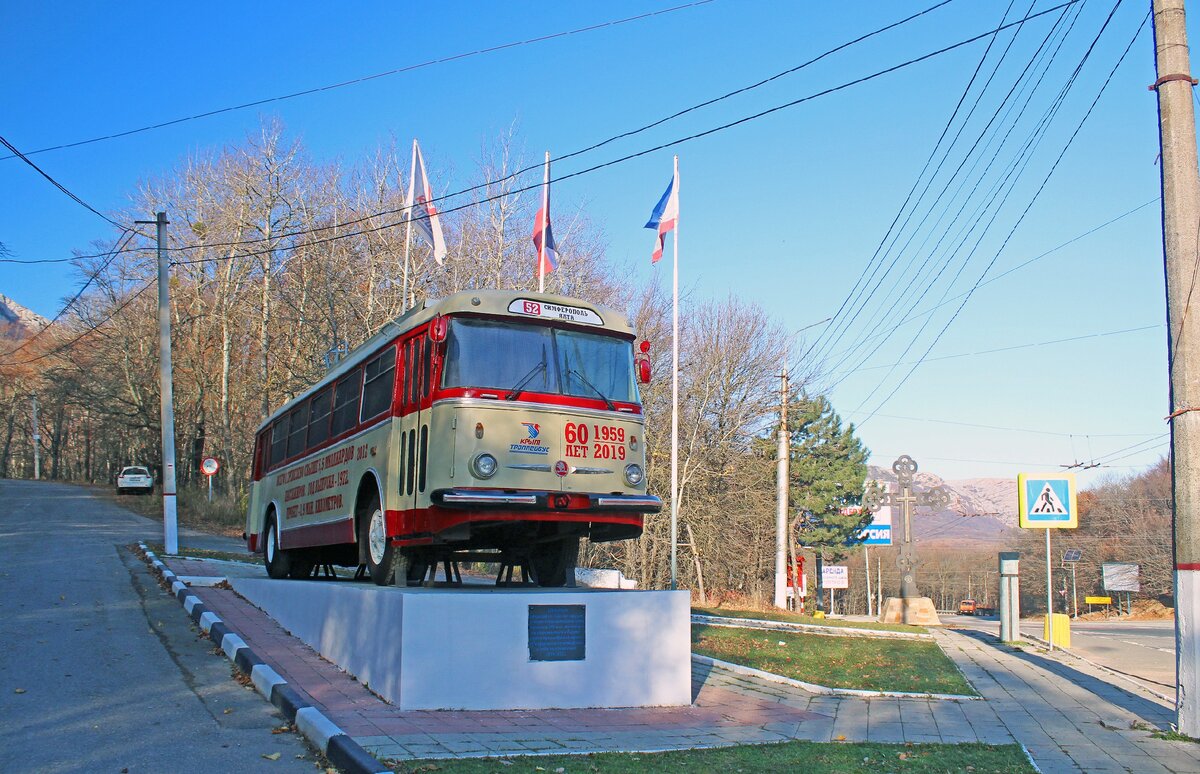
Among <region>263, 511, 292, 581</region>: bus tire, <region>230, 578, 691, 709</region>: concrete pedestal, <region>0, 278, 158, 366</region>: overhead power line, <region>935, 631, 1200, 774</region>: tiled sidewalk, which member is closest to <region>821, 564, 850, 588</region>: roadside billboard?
<region>0, 278, 158, 366</region>: overhead power line

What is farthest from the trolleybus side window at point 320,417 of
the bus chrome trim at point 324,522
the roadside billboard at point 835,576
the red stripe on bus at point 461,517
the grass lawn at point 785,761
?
the roadside billboard at point 835,576

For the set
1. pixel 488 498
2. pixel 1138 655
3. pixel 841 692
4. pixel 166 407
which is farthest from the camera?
pixel 166 407

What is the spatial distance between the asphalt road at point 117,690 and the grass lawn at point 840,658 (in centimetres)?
658

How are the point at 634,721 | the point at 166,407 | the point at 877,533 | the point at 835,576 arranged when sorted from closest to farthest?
the point at 634,721, the point at 166,407, the point at 835,576, the point at 877,533

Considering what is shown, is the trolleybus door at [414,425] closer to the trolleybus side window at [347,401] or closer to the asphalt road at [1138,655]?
the trolleybus side window at [347,401]

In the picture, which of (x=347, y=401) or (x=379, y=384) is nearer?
(x=379, y=384)

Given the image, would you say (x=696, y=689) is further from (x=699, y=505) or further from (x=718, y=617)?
(x=699, y=505)

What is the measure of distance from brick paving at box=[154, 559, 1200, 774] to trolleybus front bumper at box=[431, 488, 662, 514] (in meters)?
1.89

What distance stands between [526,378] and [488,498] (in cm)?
141

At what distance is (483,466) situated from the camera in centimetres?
950

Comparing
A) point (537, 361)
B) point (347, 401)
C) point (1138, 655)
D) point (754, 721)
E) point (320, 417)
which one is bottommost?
point (1138, 655)

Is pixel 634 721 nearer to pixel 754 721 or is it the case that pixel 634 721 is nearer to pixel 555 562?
pixel 754 721

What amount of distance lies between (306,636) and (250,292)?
122 ft

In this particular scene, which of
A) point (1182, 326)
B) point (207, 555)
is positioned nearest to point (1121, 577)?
point (207, 555)
